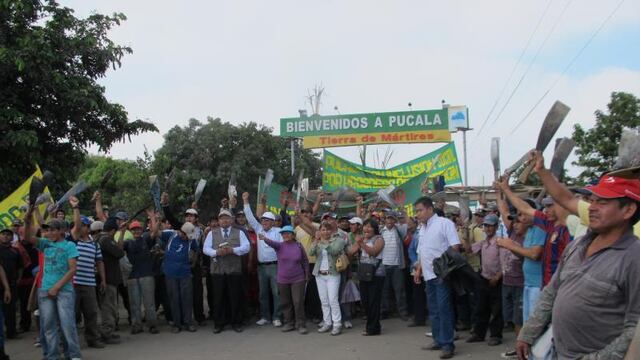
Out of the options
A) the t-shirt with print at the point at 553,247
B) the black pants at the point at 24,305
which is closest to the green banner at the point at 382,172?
the black pants at the point at 24,305

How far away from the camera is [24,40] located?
11469 mm

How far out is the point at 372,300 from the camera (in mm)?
8828

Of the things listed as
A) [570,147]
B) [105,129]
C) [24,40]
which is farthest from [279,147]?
[570,147]

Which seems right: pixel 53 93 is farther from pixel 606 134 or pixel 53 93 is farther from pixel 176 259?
pixel 606 134

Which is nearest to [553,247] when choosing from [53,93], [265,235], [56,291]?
[265,235]

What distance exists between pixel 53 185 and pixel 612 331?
41.1 ft

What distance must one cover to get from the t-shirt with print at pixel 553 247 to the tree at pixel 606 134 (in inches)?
513

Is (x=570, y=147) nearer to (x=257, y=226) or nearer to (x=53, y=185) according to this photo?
(x=257, y=226)

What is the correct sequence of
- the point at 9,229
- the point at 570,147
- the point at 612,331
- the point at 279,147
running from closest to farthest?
the point at 612,331, the point at 570,147, the point at 9,229, the point at 279,147

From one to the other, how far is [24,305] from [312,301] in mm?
4955

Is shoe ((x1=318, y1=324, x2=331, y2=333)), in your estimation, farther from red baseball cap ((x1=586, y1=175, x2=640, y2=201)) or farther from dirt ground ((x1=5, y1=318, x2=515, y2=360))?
red baseball cap ((x1=586, y1=175, x2=640, y2=201))

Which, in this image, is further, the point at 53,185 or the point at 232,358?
the point at 53,185

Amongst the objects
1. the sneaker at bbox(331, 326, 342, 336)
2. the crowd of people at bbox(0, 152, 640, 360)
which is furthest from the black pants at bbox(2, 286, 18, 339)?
the sneaker at bbox(331, 326, 342, 336)

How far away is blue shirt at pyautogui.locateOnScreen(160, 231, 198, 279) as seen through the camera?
32.2ft
